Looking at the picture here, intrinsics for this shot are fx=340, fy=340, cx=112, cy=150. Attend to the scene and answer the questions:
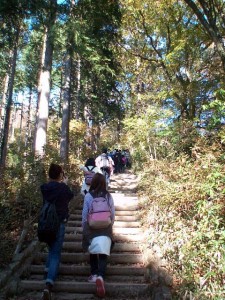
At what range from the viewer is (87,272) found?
6508 mm

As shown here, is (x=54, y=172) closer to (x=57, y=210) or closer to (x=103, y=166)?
(x=57, y=210)

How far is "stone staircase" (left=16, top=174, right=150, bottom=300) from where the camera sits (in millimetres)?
5621

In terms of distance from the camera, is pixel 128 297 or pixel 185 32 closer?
pixel 128 297

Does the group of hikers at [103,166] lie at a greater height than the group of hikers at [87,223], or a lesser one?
greater

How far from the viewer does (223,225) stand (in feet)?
18.2

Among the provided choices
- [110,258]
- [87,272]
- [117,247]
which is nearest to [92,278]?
[87,272]

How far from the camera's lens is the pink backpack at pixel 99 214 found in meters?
5.69

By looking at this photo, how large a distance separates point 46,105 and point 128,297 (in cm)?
750

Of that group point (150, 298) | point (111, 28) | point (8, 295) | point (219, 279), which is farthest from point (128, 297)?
point (111, 28)

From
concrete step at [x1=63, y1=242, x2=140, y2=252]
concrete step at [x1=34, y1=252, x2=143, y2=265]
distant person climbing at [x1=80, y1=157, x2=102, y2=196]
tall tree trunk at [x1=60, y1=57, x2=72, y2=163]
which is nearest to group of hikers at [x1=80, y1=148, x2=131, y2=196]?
distant person climbing at [x1=80, y1=157, x2=102, y2=196]

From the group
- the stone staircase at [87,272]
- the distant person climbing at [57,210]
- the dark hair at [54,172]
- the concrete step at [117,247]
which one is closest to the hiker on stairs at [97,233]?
the stone staircase at [87,272]

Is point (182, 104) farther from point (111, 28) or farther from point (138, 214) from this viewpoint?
point (138, 214)

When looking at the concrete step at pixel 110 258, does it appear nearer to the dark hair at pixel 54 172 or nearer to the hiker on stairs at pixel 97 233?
the hiker on stairs at pixel 97 233

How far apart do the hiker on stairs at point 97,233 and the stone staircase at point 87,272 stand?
1.03 feet
